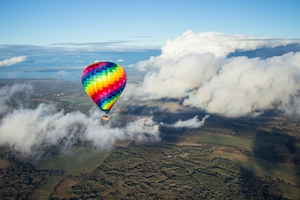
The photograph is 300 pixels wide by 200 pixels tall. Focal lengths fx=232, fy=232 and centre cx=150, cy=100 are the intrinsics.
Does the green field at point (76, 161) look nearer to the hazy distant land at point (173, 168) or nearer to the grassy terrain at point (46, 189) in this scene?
the hazy distant land at point (173, 168)

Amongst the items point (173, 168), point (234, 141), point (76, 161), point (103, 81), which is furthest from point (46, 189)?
point (234, 141)

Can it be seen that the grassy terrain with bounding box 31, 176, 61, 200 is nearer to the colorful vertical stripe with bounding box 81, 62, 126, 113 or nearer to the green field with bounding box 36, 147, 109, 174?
the green field with bounding box 36, 147, 109, 174

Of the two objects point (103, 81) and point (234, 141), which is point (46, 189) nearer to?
point (103, 81)

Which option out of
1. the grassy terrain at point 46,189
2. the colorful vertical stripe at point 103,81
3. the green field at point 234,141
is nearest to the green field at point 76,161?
the grassy terrain at point 46,189

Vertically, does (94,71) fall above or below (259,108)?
above

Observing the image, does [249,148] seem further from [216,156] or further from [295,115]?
[295,115]

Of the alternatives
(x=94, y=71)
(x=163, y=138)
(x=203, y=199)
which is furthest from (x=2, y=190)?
(x=163, y=138)
